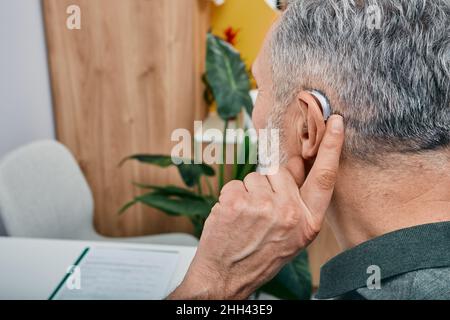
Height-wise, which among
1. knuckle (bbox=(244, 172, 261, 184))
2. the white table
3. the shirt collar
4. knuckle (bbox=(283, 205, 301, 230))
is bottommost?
the white table

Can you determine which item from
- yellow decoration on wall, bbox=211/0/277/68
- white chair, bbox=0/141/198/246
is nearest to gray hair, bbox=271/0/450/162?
white chair, bbox=0/141/198/246

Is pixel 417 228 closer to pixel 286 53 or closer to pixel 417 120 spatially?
pixel 417 120

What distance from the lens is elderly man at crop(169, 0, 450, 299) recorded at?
21.0 inches

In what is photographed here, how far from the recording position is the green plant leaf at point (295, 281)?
4.37 feet

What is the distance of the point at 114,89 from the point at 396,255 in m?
1.30

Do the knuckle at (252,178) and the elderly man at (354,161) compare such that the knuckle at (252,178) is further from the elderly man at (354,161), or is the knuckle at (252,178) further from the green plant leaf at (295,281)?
the green plant leaf at (295,281)

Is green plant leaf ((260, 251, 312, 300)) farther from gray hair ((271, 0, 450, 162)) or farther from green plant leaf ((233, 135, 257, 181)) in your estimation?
gray hair ((271, 0, 450, 162))

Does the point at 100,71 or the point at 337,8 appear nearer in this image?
the point at 337,8

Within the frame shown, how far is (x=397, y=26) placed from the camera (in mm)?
534

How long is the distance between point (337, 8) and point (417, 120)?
185 millimetres

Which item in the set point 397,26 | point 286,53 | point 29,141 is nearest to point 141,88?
point 29,141

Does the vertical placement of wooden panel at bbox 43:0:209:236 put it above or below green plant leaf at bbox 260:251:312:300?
above

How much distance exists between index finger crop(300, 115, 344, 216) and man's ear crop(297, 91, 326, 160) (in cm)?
1
